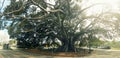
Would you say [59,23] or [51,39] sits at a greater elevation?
[59,23]

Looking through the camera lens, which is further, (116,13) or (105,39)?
(105,39)

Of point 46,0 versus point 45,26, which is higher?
point 46,0

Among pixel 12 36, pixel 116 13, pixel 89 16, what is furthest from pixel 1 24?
pixel 116 13

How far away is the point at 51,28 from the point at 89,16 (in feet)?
13.8

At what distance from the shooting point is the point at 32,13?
70.1 feet

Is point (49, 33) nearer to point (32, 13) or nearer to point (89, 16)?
point (32, 13)

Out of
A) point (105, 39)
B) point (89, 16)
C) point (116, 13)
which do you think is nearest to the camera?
point (116, 13)

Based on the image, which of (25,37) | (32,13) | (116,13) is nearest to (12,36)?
(25,37)

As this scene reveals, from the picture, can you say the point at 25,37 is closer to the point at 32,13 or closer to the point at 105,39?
the point at 32,13

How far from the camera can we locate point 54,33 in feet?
70.6

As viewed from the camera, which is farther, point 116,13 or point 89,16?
point 89,16

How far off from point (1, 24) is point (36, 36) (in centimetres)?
452

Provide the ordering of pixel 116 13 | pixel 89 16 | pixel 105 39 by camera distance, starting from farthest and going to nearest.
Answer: pixel 105 39, pixel 89 16, pixel 116 13

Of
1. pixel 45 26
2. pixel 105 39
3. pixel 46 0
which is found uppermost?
pixel 46 0
